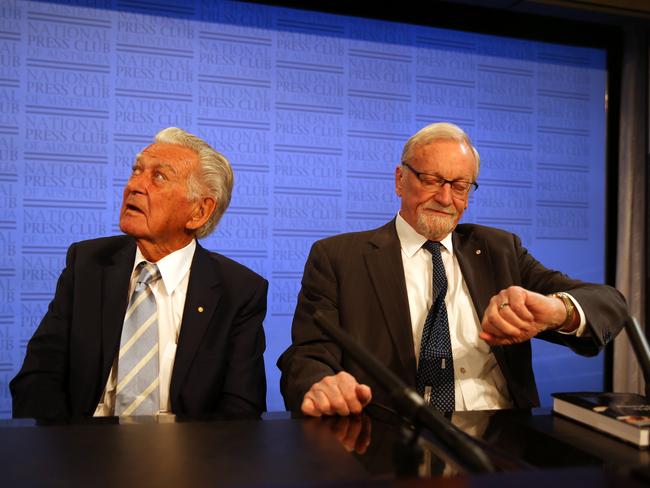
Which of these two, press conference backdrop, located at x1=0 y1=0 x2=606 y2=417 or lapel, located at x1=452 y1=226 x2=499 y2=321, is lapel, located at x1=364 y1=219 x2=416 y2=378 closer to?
lapel, located at x1=452 y1=226 x2=499 y2=321

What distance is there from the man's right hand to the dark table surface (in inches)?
1.8

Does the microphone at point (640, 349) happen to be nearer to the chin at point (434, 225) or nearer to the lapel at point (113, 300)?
the chin at point (434, 225)

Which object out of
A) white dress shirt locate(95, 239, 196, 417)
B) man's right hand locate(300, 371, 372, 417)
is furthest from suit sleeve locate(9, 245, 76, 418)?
man's right hand locate(300, 371, 372, 417)

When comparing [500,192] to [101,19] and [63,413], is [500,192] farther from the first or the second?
[63,413]

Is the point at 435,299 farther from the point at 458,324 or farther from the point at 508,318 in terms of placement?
the point at 508,318

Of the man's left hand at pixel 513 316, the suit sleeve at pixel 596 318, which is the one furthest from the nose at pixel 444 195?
the man's left hand at pixel 513 316

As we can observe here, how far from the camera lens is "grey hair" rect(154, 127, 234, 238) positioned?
2.02m

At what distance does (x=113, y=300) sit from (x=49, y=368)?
0.84ft

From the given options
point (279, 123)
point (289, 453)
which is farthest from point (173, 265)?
point (279, 123)

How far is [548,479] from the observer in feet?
2.01

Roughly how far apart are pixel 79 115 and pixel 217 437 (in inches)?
99.7

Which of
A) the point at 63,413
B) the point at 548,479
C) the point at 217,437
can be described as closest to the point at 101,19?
the point at 63,413

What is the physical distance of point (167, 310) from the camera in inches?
74.2

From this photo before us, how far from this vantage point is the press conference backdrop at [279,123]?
310 centimetres
